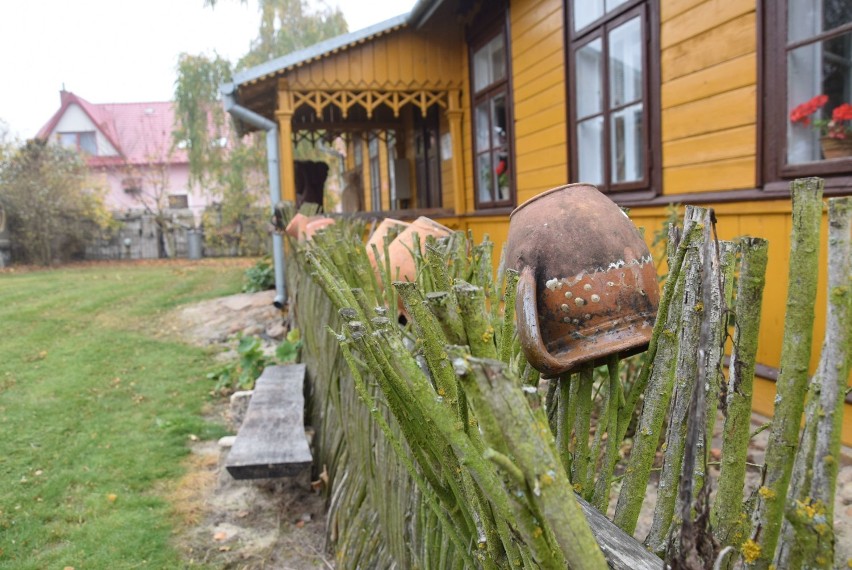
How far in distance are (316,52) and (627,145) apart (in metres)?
4.66

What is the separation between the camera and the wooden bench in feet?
11.2

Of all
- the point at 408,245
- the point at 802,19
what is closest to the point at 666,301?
the point at 408,245

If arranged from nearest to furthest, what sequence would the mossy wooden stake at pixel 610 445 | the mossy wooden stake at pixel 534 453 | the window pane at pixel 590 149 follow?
1. the mossy wooden stake at pixel 534 453
2. the mossy wooden stake at pixel 610 445
3. the window pane at pixel 590 149

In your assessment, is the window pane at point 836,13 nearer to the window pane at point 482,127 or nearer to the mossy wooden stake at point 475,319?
the mossy wooden stake at point 475,319

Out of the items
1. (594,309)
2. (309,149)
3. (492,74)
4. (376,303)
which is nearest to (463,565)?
(594,309)

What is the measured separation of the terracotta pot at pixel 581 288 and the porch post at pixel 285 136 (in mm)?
8029

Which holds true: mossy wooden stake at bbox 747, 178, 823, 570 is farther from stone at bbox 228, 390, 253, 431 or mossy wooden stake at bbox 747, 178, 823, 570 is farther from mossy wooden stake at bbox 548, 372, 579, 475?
stone at bbox 228, 390, 253, 431

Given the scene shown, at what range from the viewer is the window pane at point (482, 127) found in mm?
8844

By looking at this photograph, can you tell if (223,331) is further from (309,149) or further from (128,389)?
(309,149)

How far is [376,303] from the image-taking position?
268 centimetres

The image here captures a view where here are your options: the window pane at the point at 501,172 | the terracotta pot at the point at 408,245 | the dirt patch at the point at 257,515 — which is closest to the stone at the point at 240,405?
the dirt patch at the point at 257,515

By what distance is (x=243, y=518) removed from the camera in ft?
12.5

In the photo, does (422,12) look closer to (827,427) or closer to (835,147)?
(835,147)

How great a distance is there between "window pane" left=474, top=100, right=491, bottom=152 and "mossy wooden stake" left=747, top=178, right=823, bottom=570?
8.05 metres
